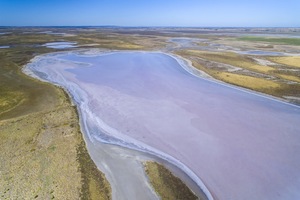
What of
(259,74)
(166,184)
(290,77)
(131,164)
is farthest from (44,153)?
(290,77)

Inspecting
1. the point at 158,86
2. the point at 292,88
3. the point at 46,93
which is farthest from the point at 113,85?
the point at 292,88

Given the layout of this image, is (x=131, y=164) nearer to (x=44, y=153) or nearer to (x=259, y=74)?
(x=44, y=153)

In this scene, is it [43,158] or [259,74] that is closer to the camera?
[43,158]

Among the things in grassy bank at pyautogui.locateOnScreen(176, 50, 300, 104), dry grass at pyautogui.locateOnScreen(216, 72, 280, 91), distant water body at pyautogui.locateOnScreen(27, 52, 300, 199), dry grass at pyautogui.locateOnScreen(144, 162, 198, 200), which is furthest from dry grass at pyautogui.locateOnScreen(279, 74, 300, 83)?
dry grass at pyautogui.locateOnScreen(144, 162, 198, 200)

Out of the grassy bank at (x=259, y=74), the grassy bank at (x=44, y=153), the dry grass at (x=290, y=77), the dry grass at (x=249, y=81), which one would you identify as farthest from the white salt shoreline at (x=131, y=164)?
the dry grass at (x=290, y=77)

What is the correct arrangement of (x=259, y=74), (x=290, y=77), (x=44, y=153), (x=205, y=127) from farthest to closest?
(x=259, y=74)
(x=290, y=77)
(x=205, y=127)
(x=44, y=153)

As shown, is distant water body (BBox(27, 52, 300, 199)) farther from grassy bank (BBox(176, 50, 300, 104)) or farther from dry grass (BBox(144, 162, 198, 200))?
grassy bank (BBox(176, 50, 300, 104))

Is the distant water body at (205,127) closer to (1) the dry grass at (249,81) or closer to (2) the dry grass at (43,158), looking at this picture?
(1) the dry grass at (249,81)
